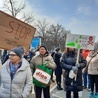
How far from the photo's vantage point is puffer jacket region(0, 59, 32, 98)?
477 centimetres

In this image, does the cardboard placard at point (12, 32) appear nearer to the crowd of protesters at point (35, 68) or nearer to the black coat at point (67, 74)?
the crowd of protesters at point (35, 68)

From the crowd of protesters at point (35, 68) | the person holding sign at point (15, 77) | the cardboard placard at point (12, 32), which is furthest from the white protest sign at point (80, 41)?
the person holding sign at point (15, 77)

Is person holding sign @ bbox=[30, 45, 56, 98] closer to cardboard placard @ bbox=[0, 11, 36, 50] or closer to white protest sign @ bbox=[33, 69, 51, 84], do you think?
white protest sign @ bbox=[33, 69, 51, 84]

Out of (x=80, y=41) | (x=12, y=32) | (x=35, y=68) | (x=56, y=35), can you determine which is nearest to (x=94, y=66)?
(x=80, y=41)

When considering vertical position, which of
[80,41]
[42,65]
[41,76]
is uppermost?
[80,41]

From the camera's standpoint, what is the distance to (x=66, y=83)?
23.7ft

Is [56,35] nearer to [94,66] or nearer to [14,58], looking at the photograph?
[94,66]

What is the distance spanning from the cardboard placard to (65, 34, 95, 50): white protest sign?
1.40 metres

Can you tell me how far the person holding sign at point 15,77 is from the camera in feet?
15.7

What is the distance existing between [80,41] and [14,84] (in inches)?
149

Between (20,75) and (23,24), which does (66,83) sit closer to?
(23,24)

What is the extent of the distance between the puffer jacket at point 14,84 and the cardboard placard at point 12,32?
1.43 m

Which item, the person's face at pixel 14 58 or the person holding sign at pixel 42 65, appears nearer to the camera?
the person's face at pixel 14 58

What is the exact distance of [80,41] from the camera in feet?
26.8
